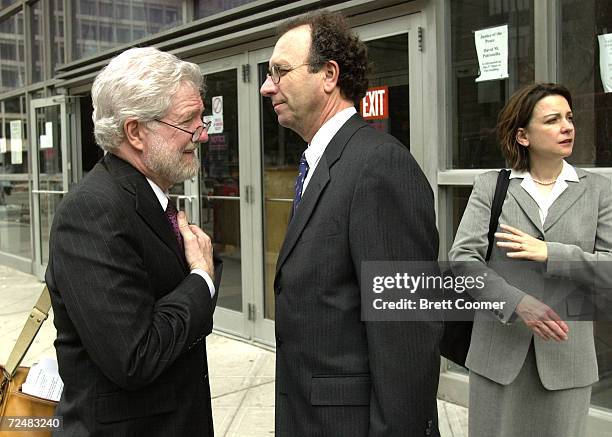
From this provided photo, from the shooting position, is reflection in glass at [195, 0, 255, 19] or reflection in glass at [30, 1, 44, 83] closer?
reflection in glass at [195, 0, 255, 19]

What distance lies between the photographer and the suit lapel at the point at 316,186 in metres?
1.83

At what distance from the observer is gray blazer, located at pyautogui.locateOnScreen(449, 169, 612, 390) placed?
2.36 meters

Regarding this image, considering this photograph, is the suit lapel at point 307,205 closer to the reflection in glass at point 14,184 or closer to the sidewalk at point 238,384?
the sidewalk at point 238,384

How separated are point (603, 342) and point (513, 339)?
1383mm

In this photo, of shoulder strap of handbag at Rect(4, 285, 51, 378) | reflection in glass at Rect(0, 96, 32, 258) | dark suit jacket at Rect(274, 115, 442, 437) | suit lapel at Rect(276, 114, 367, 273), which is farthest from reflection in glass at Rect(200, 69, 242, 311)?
reflection in glass at Rect(0, 96, 32, 258)

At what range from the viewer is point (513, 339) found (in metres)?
2.44

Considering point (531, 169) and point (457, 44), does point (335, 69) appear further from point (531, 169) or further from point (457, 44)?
point (457, 44)

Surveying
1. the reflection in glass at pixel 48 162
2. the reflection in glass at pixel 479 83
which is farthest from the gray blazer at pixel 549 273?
the reflection in glass at pixel 48 162

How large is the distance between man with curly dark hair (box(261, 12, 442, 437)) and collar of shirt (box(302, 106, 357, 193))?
0.05 meters

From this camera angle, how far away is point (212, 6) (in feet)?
20.4

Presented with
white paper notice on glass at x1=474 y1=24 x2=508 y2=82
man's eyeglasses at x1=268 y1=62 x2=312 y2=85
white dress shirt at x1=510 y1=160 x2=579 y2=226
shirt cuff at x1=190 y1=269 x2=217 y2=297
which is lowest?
shirt cuff at x1=190 y1=269 x2=217 y2=297

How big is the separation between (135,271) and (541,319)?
4.70 ft

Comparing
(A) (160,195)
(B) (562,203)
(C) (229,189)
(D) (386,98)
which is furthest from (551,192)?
(C) (229,189)

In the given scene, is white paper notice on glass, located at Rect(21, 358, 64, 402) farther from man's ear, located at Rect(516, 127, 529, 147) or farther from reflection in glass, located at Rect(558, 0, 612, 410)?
reflection in glass, located at Rect(558, 0, 612, 410)
